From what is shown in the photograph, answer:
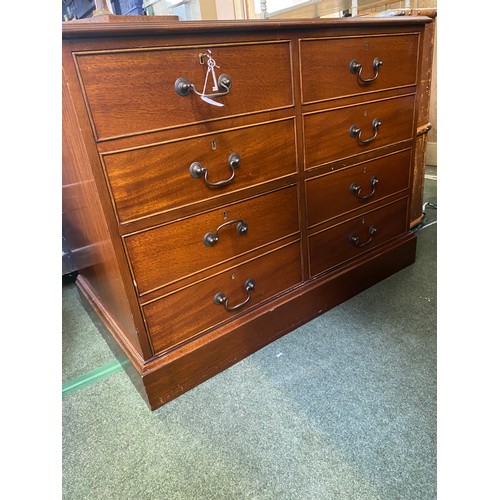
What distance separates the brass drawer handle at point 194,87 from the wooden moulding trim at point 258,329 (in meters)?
0.61

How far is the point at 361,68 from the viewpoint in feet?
3.51

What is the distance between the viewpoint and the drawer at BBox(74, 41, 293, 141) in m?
0.71

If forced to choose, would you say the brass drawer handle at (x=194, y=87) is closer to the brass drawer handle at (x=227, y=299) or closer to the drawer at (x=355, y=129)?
the drawer at (x=355, y=129)

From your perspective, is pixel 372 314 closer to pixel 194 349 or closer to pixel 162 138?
pixel 194 349

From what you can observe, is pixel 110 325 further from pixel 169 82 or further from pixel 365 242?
pixel 365 242

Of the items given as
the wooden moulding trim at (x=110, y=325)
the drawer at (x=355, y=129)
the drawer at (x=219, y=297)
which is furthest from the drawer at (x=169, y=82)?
the wooden moulding trim at (x=110, y=325)

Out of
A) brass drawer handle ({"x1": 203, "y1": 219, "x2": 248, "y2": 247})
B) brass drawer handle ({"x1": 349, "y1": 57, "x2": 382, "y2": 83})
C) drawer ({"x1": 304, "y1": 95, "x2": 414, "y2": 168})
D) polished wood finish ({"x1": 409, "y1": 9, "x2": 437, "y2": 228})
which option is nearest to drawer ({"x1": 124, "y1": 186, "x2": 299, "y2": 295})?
brass drawer handle ({"x1": 203, "y1": 219, "x2": 248, "y2": 247})

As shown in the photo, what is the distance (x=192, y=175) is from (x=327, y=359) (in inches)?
26.1

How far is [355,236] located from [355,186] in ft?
0.60

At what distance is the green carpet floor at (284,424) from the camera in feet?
2.55

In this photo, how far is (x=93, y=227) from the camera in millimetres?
919

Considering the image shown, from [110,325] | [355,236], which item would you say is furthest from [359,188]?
[110,325]

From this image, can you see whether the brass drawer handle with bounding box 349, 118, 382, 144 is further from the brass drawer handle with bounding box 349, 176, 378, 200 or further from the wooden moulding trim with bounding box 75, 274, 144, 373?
the wooden moulding trim with bounding box 75, 274, 144, 373
